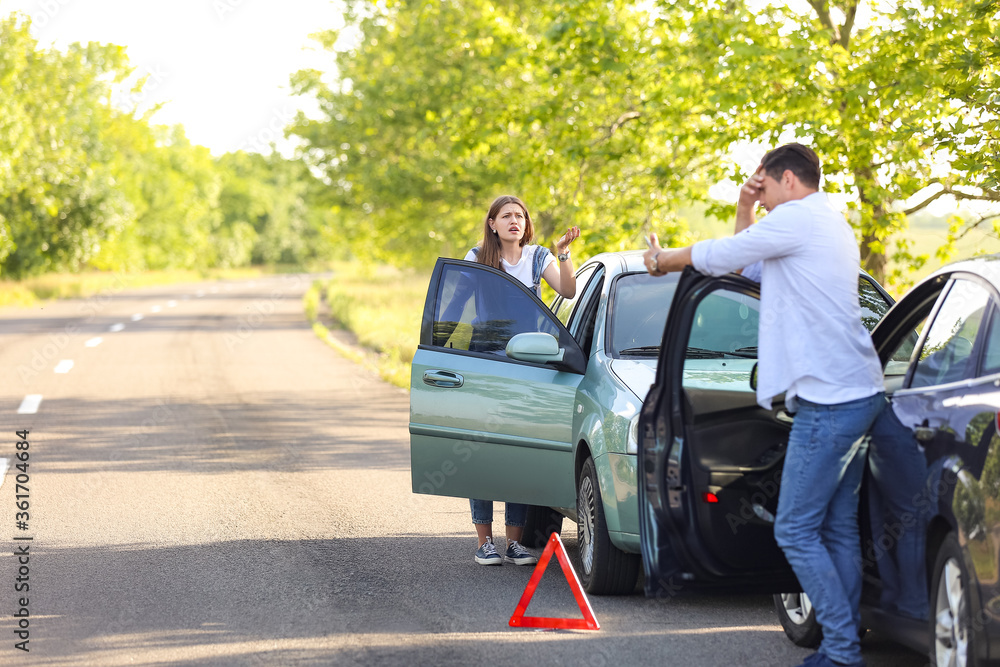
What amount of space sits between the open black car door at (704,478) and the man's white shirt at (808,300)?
243 mm

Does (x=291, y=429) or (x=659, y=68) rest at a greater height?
(x=659, y=68)

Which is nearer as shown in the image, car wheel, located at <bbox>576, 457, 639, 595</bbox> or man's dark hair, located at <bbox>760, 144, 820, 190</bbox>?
man's dark hair, located at <bbox>760, 144, 820, 190</bbox>

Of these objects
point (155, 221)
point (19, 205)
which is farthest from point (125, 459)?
point (155, 221)

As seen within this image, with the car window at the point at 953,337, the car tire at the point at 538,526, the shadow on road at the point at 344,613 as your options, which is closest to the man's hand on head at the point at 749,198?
the car window at the point at 953,337

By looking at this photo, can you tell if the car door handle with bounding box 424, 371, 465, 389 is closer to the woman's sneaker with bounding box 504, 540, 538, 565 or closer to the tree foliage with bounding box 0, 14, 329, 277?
the woman's sneaker with bounding box 504, 540, 538, 565

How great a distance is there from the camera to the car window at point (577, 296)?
268 inches

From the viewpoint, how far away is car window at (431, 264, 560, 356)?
20.0ft

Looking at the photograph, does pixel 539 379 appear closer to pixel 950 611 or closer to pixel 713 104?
pixel 950 611

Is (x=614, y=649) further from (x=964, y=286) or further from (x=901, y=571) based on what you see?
(x=964, y=286)

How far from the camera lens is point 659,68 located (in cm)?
1364

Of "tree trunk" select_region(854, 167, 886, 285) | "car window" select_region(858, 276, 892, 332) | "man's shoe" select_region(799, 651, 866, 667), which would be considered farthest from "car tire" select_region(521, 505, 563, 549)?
"tree trunk" select_region(854, 167, 886, 285)

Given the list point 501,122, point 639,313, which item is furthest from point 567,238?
point 501,122

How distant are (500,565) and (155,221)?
264 feet

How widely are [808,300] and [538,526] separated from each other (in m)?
3.42
